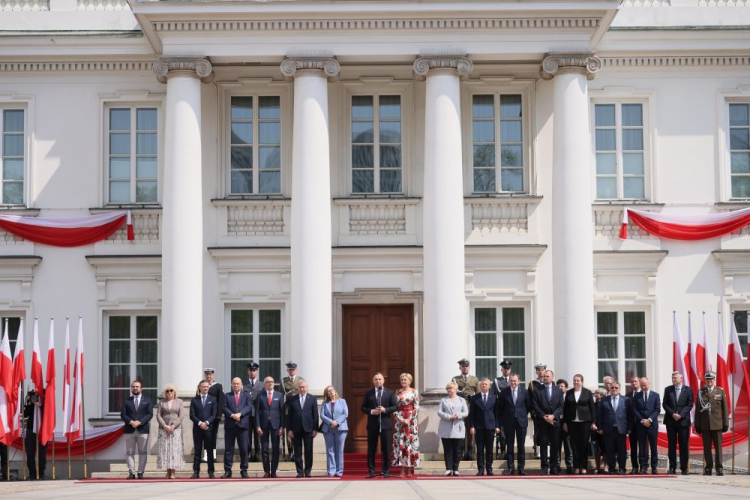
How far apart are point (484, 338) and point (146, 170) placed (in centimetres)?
729

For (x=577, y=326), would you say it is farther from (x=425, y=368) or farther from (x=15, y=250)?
(x=15, y=250)

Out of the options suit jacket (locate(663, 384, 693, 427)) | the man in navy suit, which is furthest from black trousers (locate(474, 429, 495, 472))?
suit jacket (locate(663, 384, 693, 427))

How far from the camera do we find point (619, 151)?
25.5 m

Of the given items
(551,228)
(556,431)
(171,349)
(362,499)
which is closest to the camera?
(362,499)

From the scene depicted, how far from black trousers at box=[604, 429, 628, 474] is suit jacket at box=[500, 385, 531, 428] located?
4.47ft

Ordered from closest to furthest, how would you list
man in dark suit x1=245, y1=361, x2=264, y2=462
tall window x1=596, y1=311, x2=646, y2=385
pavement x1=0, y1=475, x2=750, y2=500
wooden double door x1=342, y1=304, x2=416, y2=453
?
1. pavement x1=0, y1=475, x2=750, y2=500
2. man in dark suit x1=245, y1=361, x2=264, y2=462
3. wooden double door x1=342, y1=304, x2=416, y2=453
4. tall window x1=596, y1=311, x2=646, y2=385

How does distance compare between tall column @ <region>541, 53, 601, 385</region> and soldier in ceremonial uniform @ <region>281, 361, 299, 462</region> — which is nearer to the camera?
soldier in ceremonial uniform @ <region>281, 361, 299, 462</region>

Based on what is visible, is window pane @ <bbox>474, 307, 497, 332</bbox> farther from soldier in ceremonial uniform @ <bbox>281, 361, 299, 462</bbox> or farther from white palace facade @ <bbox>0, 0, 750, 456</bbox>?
soldier in ceremonial uniform @ <bbox>281, 361, 299, 462</bbox>

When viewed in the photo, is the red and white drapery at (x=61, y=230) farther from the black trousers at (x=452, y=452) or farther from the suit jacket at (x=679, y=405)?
the suit jacket at (x=679, y=405)

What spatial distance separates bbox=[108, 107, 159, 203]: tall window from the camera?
25.5 m

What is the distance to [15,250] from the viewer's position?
25203 millimetres

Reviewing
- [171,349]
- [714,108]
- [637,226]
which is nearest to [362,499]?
[171,349]

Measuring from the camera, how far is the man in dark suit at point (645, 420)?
2130cm

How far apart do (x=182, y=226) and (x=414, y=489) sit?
7.84 m
